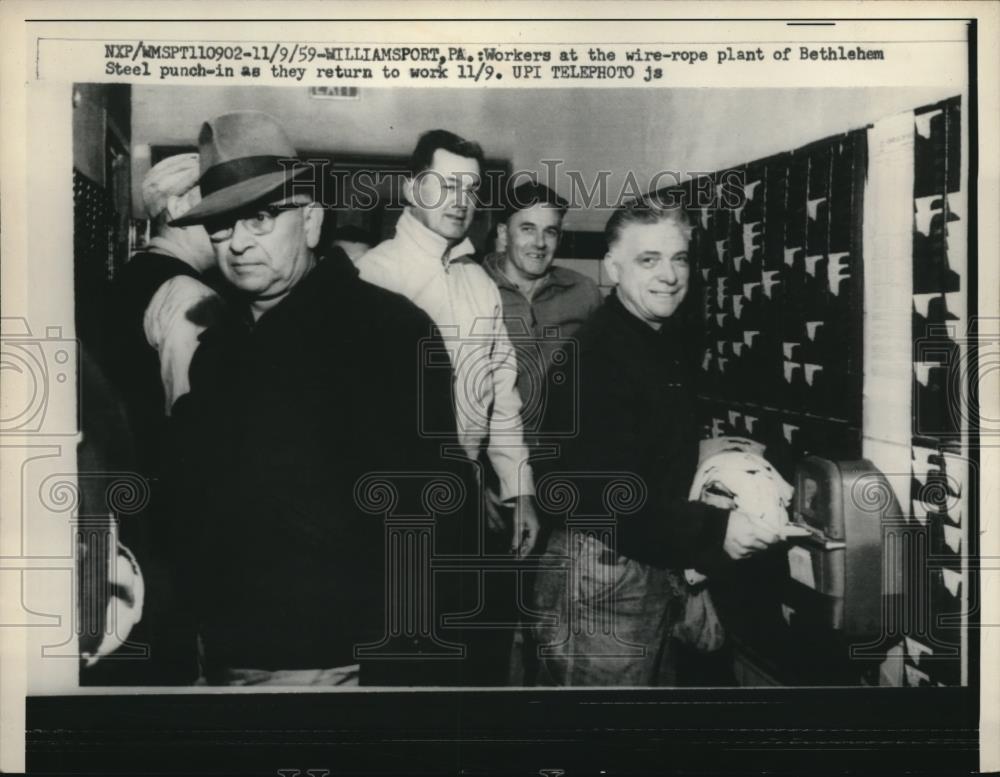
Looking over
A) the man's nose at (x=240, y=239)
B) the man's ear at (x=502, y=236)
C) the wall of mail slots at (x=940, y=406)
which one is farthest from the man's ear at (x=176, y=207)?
the wall of mail slots at (x=940, y=406)

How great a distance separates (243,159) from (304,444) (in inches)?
36.7

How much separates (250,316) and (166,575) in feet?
2.89

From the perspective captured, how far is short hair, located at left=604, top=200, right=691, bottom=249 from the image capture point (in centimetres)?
327

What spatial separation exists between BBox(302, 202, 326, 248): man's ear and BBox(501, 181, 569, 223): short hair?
0.58 m

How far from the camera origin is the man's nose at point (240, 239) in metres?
3.29

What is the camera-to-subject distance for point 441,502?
3.28 m

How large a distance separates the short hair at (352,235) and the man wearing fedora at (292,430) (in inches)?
2.7

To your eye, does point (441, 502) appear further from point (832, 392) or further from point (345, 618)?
point (832, 392)

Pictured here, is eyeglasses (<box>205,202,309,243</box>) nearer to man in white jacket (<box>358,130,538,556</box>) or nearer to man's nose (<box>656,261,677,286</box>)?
man in white jacket (<box>358,130,538,556</box>)

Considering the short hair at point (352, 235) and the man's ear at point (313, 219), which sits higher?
the man's ear at point (313, 219)

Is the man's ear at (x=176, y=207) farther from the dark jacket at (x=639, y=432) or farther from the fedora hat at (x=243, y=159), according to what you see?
the dark jacket at (x=639, y=432)

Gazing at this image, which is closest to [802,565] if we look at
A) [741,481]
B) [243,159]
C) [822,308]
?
[741,481]

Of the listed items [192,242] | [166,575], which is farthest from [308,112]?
[166,575]

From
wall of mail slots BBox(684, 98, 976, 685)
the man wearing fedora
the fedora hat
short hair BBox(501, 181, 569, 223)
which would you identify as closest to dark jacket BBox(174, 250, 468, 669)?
the man wearing fedora
